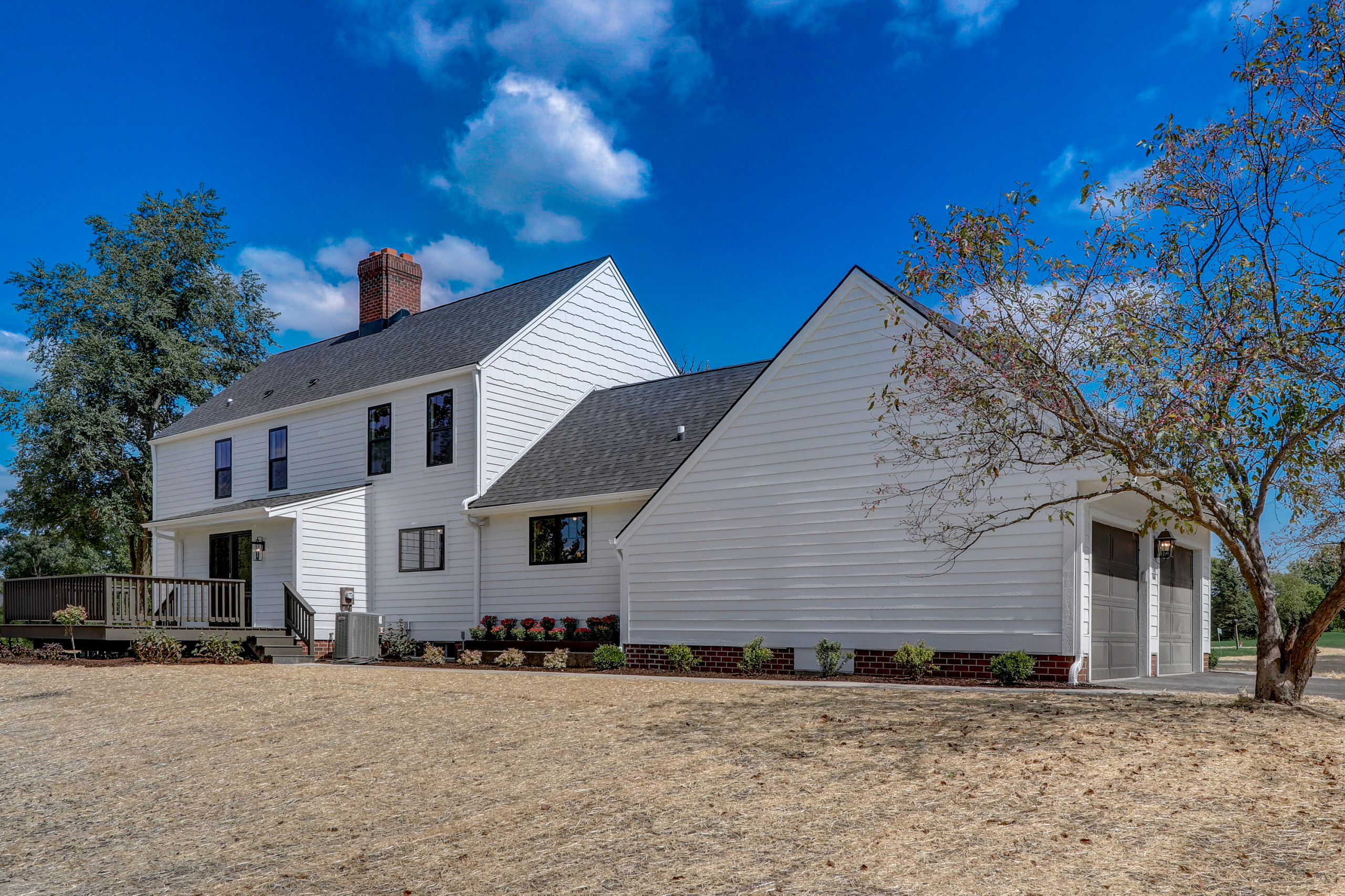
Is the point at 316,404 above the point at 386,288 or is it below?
below

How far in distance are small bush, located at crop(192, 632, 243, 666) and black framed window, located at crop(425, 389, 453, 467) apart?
5.56 metres

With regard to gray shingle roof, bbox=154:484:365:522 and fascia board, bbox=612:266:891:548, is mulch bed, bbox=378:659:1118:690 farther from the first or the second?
gray shingle roof, bbox=154:484:365:522

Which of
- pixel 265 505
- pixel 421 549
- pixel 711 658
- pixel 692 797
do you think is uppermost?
pixel 265 505

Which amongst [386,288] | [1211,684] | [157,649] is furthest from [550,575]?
[386,288]

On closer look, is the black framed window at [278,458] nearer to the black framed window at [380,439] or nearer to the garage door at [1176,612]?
the black framed window at [380,439]

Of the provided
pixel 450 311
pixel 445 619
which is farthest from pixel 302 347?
pixel 445 619

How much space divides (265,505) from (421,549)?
3927mm

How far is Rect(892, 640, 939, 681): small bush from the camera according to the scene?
1368cm

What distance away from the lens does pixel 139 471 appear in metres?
35.1

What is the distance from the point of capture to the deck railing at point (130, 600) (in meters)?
19.1

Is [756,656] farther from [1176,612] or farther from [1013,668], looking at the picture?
[1176,612]

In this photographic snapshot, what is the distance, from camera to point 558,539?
19.9 meters

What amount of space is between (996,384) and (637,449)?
34.5 feet

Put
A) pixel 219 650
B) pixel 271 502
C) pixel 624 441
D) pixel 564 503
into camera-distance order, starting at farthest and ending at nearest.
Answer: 1. pixel 271 502
2. pixel 624 441
3. pixel 564 503
4. pixel 219 650
